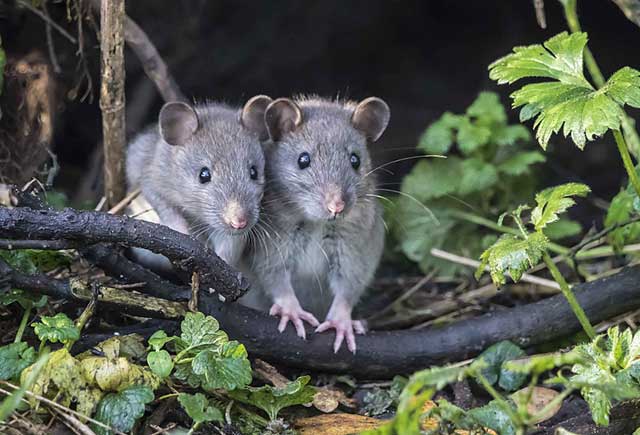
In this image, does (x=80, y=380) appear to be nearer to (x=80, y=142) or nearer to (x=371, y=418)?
(x=371, y=418)

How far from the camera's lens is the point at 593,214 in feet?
23.6

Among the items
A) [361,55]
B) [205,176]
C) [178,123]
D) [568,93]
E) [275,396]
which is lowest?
[275,396]

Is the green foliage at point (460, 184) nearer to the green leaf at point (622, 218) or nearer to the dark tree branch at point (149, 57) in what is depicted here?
the green leaf at point (622, 218)

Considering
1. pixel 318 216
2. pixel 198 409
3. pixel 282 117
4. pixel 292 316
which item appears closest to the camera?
pixel 198 409

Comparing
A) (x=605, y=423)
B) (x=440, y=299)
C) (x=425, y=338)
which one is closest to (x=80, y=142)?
(x=440, y=299)

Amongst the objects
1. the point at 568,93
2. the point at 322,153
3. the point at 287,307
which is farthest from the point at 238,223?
the point at 568,93

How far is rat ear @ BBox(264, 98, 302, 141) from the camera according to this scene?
16.7 feet

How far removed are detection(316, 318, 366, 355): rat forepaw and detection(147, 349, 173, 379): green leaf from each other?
1185 mm

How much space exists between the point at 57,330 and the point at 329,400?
1.44 m

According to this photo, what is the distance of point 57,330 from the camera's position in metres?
3.81

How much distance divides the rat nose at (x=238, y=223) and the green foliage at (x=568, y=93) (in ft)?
4.90

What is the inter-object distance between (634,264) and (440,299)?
1.51 m

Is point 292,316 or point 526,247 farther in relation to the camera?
point 292,316

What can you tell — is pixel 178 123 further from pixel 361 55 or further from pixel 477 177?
pixel 361 55
